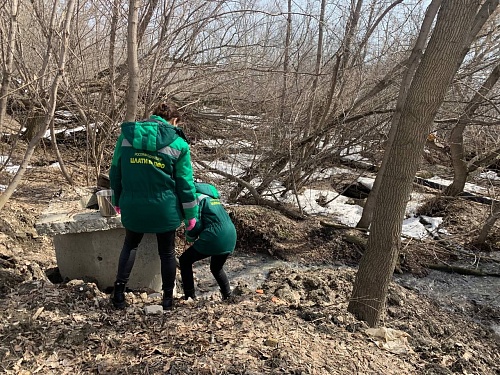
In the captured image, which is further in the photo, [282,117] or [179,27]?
[282,117]

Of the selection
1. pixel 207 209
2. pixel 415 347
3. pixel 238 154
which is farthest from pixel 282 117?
pixel 415 347

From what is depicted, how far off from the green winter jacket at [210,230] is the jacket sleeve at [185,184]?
0.20 metres

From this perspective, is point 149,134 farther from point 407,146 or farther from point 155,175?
point 407,146

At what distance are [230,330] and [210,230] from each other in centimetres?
81

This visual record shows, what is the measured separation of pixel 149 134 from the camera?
302cm

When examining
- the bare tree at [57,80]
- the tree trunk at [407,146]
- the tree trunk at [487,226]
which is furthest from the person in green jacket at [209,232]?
the tree trunk at [487,226]

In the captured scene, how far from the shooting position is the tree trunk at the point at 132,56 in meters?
3.99

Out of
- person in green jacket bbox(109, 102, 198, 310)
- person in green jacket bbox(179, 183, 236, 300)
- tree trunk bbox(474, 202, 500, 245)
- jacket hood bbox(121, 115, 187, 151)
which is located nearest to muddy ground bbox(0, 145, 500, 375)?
person in green jacket bbox(179, 183, 236, 300)

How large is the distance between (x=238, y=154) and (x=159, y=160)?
4.78 meters

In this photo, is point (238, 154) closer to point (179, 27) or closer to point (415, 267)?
point (179, 27)

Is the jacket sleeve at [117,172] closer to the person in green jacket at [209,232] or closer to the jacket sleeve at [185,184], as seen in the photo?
the jacket sleeve at [185,184]

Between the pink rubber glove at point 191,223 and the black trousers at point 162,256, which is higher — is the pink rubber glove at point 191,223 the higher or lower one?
the higher one

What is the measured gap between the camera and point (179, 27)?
5.74 metres

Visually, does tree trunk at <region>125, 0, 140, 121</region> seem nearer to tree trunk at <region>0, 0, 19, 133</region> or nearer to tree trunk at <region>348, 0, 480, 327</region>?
tree trunk at <region>0, 0, 19, 133</region>
